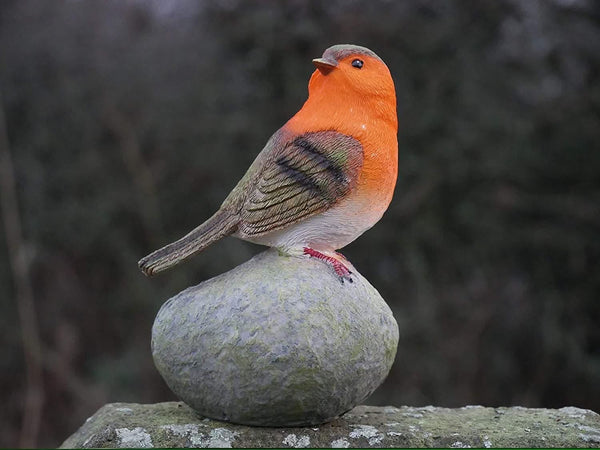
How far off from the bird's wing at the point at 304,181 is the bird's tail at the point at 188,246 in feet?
0.34

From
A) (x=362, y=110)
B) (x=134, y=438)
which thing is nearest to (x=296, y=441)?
(x=134, y=438)

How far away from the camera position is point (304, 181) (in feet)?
10.3

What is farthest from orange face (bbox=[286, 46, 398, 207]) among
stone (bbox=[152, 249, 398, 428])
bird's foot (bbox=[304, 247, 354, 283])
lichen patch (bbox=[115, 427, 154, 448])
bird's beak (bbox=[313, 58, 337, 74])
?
lichen patch (bbox=[115, 427, 154, 448])

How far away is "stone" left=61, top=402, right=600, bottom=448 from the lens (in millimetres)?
2990

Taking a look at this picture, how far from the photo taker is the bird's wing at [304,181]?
3.10 m

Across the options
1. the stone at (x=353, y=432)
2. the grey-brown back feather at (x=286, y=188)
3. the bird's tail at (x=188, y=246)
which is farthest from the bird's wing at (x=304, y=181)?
the stone at (x=353, y=432)

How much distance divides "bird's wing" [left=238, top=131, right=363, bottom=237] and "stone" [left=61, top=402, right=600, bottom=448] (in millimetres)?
847

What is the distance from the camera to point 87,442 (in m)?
3.04

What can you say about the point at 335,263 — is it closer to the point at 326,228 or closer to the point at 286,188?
the point at 326,228

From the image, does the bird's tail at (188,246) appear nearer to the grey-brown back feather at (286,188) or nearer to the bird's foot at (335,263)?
the grey-brown back feather at (286,188)

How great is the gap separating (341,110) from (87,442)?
1750 mm

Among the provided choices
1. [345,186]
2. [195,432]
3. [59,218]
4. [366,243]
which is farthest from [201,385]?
[59,218]

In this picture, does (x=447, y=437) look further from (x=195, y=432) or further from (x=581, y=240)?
(x=581, y=240)

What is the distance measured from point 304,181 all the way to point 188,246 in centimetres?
59
